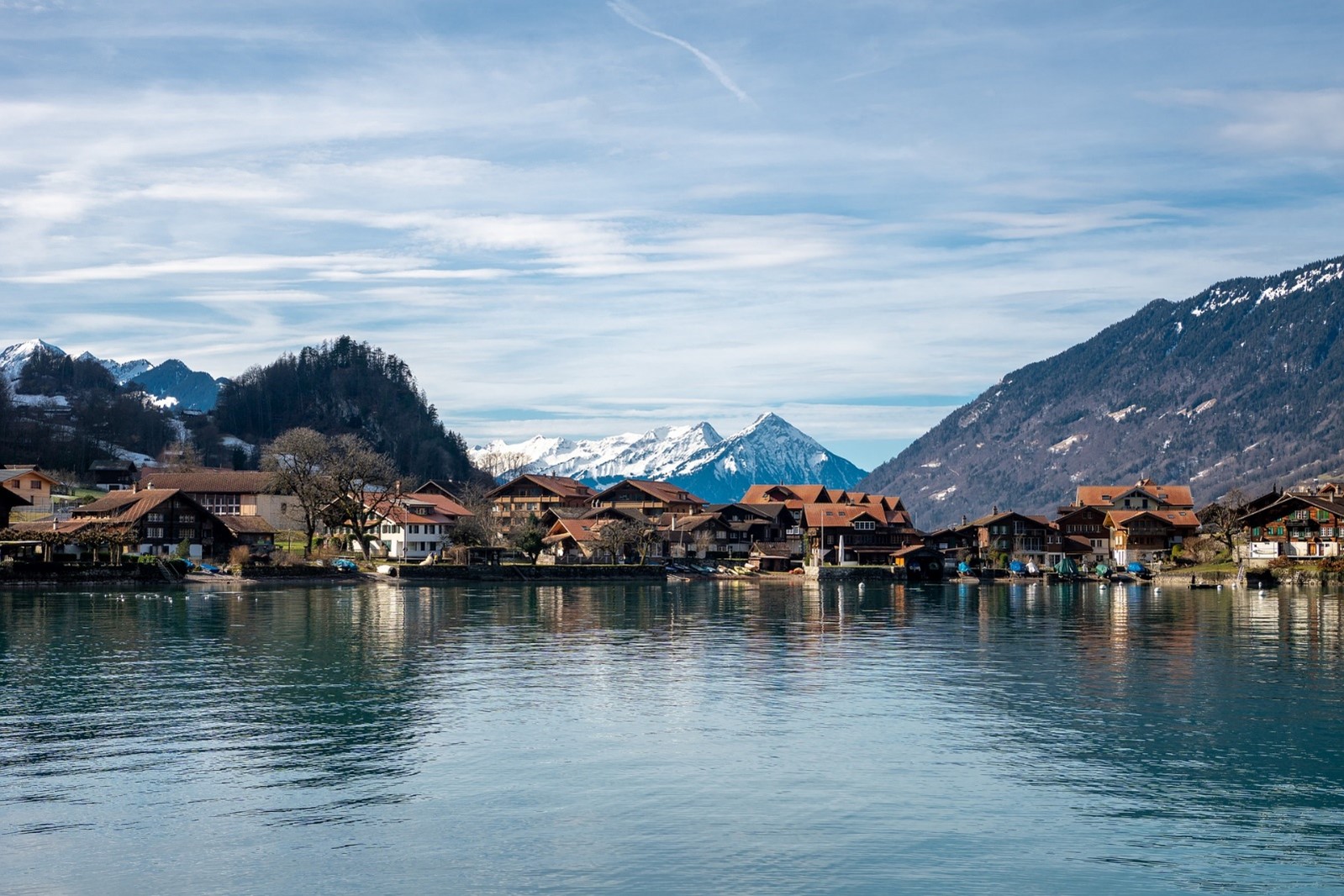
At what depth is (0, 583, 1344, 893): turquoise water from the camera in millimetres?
22609

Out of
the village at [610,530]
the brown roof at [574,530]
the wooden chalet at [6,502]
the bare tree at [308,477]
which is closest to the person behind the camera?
the wooden chalet at [6,502]

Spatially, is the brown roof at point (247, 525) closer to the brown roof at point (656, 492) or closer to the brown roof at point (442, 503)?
the brown roof at point (442, 503)

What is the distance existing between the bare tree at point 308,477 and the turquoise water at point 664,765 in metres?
69.8

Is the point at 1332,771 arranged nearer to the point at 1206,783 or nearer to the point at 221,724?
the point at 1206,783

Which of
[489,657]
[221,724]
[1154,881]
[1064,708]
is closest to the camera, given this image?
[1154,881]

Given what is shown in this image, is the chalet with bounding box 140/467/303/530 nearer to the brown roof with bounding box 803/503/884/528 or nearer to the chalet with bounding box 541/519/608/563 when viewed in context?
the chalet with bounding box 541/519/608/563

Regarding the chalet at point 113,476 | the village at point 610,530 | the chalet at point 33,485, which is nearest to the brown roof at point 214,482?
the village at point 610,530

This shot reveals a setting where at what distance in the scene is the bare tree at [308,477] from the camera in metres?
132

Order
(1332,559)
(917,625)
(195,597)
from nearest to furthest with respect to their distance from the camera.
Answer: (917,625) < (195,597) < (1332,559)

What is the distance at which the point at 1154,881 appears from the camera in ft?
71.6

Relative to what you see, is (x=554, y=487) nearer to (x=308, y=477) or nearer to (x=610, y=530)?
(x=610, y=530)

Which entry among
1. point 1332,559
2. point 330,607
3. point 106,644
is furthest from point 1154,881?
point 1332,559

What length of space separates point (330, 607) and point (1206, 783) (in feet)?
214

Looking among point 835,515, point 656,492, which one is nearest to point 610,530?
point 656,492
